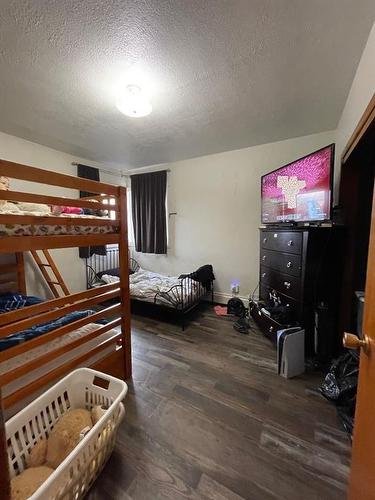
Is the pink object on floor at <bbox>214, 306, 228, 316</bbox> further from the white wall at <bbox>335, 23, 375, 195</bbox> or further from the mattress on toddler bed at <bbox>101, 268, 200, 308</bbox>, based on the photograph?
the white wall at <bbox>335, 23, 375, 195</bbox>

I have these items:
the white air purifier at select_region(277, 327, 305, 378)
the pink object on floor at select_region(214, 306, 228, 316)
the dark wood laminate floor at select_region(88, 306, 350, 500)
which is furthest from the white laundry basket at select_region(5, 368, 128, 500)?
the pink object on floor at select_region(214, 306, 228, 316)

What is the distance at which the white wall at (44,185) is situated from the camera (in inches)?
104

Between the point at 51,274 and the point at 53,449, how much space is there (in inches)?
98.7

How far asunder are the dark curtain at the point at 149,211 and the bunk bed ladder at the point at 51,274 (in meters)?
1.52

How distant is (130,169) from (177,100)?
2.36 m

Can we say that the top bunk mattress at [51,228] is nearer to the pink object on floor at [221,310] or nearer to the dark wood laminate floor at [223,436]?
the dark wood laminate floor at [223,436]

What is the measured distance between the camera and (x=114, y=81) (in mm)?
1673

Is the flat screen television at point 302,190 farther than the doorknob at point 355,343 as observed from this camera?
Yes

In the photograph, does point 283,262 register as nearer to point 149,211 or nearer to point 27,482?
point 27,482

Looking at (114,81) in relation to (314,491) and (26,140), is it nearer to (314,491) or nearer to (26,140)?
(26,140)

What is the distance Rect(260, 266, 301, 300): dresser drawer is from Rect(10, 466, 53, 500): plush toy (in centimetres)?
206

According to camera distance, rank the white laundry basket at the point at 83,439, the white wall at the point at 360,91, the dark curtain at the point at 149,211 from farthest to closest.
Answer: the dark curtain at the point at 149,211, the white wall at the point at 360,91, the white laundry basket at the point at 83,439

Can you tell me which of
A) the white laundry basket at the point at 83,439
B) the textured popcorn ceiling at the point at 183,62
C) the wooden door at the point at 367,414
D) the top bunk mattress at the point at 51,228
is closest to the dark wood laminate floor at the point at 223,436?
the white laundry basket at the point at 83,439

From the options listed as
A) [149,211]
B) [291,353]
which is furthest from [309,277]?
[149,211]
